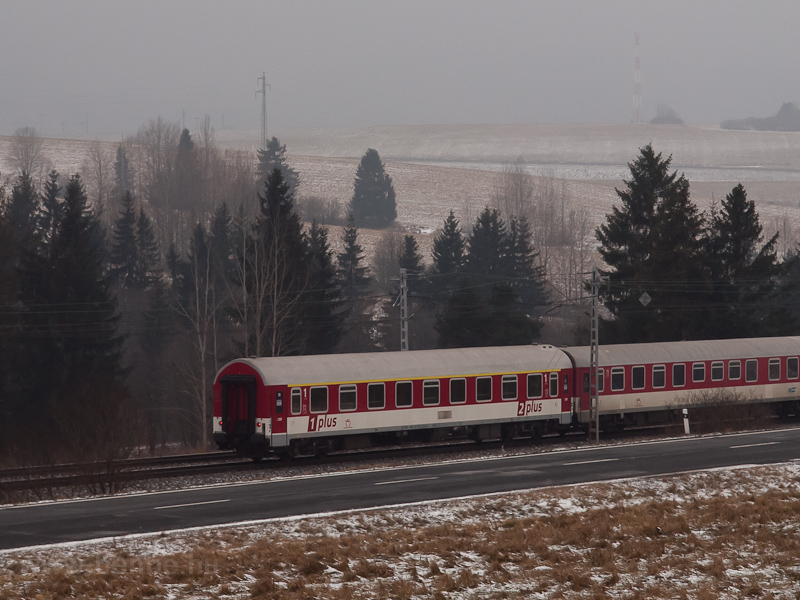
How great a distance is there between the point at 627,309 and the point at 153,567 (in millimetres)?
51011

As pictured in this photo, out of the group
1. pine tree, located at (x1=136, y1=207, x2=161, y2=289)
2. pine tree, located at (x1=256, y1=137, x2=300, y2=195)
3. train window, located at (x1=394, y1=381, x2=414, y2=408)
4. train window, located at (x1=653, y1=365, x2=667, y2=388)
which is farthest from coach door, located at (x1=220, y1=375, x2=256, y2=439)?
pine tree, located at (x1=256, y1=137, x2=300, y2=195)

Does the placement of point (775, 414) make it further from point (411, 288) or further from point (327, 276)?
point (411, 288)

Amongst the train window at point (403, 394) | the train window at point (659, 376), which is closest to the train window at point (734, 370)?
the train window at point (659, 376)

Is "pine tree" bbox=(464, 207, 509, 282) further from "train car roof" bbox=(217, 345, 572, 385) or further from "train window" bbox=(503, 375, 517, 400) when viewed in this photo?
"train window" bbox=(503, 375, 517, 400)

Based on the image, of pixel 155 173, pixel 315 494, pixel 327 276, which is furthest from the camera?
pixel 155 173

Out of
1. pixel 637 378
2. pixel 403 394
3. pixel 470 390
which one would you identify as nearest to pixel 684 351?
pixel 637 378

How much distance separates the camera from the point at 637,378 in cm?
3659

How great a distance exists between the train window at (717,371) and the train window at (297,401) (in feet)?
59.4

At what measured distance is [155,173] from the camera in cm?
13562

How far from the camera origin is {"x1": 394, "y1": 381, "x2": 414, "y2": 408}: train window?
30.2m

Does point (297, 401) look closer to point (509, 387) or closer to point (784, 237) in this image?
point (509, 387)

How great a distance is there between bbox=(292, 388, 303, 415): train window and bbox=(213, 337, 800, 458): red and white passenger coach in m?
0.03

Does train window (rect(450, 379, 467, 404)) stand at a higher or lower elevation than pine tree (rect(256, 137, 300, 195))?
lower

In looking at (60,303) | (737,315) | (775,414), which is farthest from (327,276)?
(775,414)
